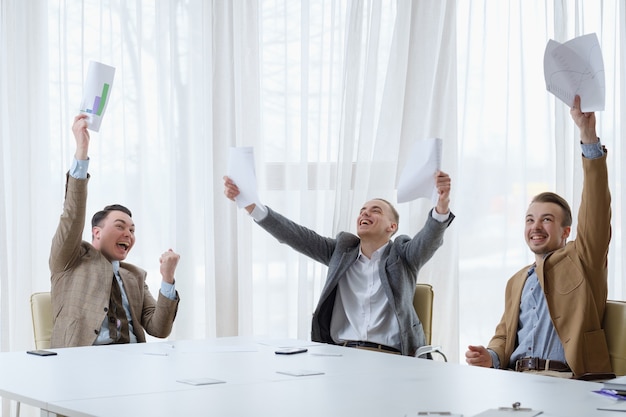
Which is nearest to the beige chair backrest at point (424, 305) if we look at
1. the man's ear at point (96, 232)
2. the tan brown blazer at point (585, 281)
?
the tan brown blazer at point (585, 281)

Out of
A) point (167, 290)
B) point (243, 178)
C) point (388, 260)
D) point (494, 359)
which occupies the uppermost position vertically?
point (243, 178)

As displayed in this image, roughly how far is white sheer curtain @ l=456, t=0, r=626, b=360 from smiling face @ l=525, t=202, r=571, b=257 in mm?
879

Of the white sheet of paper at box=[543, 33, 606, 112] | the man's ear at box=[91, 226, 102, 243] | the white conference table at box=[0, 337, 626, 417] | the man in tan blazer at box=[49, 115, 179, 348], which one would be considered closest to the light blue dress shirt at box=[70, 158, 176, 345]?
the man in tan blazer at box=[49, 115, 179, 348]

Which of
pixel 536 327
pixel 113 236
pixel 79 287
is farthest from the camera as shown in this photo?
pixel 113 236

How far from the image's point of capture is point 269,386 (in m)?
2.10

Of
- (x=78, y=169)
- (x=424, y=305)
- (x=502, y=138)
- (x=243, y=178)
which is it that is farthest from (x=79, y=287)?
(x=502, y=138)

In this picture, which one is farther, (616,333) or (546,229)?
(546,229)

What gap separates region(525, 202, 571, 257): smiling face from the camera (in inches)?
123

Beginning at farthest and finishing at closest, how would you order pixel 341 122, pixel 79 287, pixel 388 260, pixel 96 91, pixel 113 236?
1. pixel 341 122
2. pixel 388 260
3. pixel 113 236
4. pixel 96 91
5. pixel 79 287

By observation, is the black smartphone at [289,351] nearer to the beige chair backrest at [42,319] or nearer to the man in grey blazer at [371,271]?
the man in grey blazer at [371,271]

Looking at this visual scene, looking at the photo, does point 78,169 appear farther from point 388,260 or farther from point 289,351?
point 388,260

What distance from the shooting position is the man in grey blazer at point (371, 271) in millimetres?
3521

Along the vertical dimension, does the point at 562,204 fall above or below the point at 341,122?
below

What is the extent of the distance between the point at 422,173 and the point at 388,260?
411 mm
